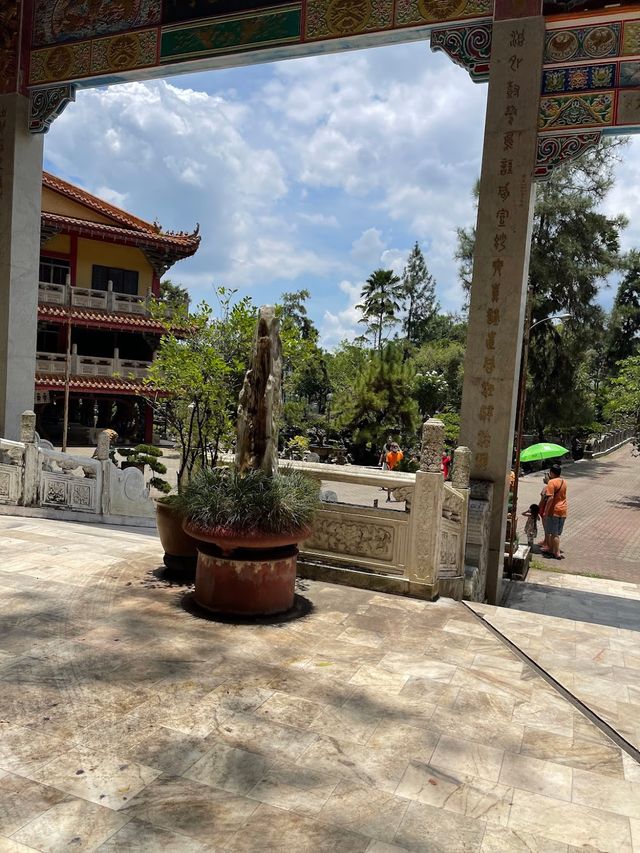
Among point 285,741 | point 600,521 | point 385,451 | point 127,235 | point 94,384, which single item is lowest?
point 600,521

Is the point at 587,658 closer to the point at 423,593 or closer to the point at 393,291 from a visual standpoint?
the point at 423,593

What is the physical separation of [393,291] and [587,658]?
131ft

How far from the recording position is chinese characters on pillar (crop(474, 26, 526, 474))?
23.8 feet

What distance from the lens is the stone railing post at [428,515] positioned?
18.4 ft

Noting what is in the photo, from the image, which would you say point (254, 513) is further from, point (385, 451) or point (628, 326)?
point (628, 326)

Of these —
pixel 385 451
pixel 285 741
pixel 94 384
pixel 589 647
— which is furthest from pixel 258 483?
pixel 94 384

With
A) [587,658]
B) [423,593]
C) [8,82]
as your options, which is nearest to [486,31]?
[423,593]

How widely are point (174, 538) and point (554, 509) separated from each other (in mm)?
7457

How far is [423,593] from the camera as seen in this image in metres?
5.68

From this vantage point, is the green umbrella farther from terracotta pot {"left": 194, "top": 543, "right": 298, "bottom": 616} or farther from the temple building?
the temple building

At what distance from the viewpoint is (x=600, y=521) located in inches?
625

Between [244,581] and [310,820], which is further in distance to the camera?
[244,581]

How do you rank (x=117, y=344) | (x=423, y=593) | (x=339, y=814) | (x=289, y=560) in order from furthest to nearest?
(x=117, y=344) → (x=423, y=593) → (x=289, y=560) → (x=339, y=814)

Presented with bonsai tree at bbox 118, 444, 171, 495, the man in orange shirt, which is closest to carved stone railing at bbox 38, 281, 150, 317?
bonsai tree at bbox 118, 444, 171, 495
